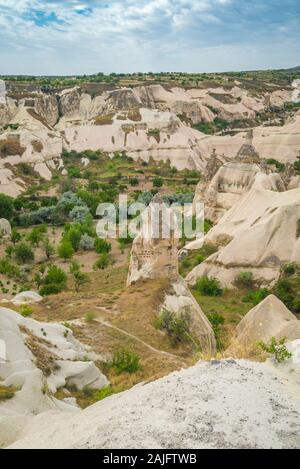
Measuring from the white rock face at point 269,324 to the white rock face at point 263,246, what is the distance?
9.63m

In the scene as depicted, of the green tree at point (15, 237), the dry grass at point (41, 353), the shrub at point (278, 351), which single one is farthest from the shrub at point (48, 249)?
the shrub at point (278, 351)

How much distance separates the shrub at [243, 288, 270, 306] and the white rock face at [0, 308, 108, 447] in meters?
12.1

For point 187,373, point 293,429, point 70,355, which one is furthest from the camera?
point 70,355

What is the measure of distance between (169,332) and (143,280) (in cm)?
292

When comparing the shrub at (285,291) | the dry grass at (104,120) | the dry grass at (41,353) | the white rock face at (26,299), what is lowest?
the shrub at (285,291)

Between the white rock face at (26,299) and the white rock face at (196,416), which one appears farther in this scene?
the white rock face at (26,299)

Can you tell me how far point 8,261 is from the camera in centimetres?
3228

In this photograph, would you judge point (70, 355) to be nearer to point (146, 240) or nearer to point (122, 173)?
point (146, 240)

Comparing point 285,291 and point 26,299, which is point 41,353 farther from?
point 285,291

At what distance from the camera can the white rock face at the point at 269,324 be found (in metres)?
13.0

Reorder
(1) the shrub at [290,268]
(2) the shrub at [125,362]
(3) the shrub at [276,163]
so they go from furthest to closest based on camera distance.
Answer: (3) the shrub at [276,163] < (1) the shrub at [290,268] < (2) the shrub at [125,362]

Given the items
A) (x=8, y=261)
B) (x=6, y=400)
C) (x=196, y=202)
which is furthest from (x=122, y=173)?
(x=6, y=400)

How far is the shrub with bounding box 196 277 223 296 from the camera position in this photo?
2470 cm

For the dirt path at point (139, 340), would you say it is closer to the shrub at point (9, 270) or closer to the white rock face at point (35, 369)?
the white rock face at point (35, 369)
